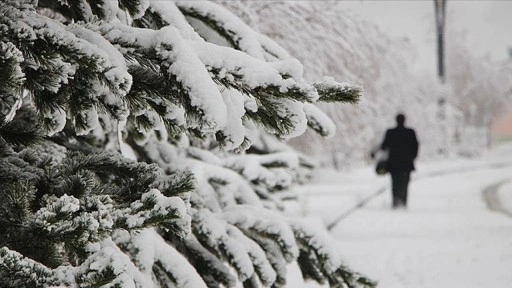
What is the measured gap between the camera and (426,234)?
7047mm

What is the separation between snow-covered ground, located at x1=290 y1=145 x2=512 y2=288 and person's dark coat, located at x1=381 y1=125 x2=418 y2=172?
82 centimetres

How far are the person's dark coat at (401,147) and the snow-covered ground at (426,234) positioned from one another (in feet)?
2.68

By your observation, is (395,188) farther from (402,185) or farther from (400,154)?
(400,154)

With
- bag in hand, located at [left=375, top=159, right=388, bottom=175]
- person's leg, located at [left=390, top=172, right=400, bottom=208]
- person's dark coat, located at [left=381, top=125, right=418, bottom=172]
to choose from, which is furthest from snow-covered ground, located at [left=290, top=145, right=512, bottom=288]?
person's dark coat, located at [left=381, top=125, right=418, bottom=172]

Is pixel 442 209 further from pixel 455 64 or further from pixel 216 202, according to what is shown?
pixel 455 64

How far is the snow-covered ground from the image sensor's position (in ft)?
15.1

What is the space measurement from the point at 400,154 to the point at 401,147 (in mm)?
127

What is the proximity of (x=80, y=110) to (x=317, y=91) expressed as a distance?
67 centimetres

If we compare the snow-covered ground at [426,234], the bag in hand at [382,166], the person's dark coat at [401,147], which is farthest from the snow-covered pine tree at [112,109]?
the bag in hand at [382,166]

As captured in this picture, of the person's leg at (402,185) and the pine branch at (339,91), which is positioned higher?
the pine branch at (339,91)

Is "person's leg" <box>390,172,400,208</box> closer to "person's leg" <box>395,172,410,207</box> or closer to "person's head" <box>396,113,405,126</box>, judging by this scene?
"person's leg" <box>395,172,410,207</box>

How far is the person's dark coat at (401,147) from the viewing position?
31.2 feet

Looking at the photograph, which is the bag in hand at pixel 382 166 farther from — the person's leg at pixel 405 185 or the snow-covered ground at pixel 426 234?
the snow-covered ground at pixel 426 234

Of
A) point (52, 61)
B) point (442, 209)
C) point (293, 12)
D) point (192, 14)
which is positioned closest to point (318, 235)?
point (192, 14)
